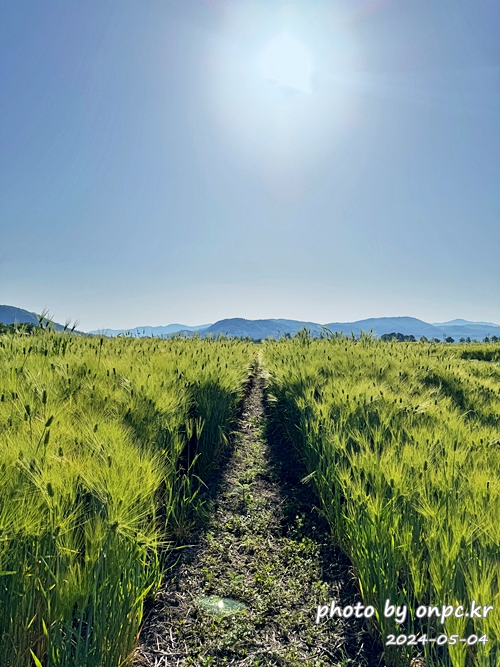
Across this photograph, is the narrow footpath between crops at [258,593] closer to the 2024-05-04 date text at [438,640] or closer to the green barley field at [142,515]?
the green barley field at [142,515]

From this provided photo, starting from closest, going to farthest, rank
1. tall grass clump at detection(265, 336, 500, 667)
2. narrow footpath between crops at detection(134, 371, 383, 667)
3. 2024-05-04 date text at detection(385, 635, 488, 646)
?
2024-05-04 date text at detection(385, 635, 488, 646) < tall grass clump at detection(265, 336, 500, 667) < narrow footpath between crops at detection(134, 371, 383, 667)

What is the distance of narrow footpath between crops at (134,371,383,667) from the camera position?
168cm

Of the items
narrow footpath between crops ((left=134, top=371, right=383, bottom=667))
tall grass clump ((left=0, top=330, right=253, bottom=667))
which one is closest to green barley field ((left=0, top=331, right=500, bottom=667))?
tall grass clump ((left=0, top=330, right=253, bottom=667))

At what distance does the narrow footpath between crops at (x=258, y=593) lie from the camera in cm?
168

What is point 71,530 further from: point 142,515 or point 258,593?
point 258,593

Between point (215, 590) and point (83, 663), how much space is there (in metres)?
1.13

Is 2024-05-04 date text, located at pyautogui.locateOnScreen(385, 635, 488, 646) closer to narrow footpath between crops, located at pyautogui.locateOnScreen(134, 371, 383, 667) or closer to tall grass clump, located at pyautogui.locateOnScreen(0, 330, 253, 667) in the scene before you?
narrow footpath between crops, located at pyautogui.locateOnScreen(134, 371, 383, 667)

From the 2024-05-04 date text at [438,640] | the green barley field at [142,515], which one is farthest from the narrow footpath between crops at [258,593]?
the 2024-05-04 date text at [438,640]

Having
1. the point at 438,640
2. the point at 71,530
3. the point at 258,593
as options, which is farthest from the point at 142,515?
the point at 438,640

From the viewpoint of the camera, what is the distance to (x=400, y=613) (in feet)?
4.94

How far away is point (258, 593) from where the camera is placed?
210cm

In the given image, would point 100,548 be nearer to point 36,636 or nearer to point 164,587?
point 36,636

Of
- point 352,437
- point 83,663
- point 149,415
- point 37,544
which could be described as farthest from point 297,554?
point 37,544

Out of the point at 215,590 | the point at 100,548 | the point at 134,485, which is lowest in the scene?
the point at 215,590
